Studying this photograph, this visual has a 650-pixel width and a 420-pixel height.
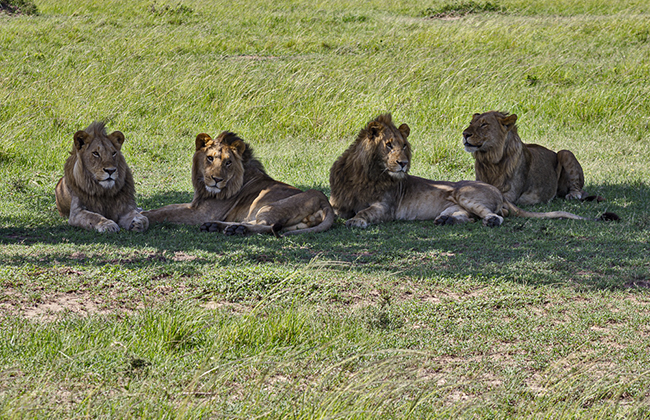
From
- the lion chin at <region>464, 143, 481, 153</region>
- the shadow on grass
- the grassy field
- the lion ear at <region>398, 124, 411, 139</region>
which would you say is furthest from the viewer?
the lion chin at <region>464, 143, 481, 153</region>

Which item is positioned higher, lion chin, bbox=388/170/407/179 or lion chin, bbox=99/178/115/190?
lion chin, bbox=99/178/115/190

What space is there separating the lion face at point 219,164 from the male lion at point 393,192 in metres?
1.18

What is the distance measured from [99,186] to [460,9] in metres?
21.5

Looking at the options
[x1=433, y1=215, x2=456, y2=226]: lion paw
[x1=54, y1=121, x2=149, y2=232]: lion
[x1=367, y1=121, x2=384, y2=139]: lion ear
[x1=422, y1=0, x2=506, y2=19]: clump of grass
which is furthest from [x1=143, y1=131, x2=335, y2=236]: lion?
[x1=422, y1=0, x2=506, y2=19]: clump of grass

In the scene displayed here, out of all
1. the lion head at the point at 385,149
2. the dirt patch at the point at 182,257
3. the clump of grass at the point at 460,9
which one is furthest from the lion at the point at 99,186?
the clump of grass at the point at 460,9

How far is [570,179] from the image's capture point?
876 centimetres

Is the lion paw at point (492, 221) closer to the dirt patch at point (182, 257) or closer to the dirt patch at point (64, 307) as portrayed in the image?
the dirt patch at point (182, 257)

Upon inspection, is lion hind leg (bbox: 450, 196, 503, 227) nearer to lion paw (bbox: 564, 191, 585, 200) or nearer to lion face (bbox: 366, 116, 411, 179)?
lion face (bbox: 366, 116, 411, 179)

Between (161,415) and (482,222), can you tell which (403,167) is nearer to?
(482,222)

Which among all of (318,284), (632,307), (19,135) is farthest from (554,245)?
(19,135)

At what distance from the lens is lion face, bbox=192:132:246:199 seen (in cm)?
716

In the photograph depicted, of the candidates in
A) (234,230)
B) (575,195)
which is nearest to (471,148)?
(575,195)

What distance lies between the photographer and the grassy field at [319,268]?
3293 millimetres

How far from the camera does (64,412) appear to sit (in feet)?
9.71
